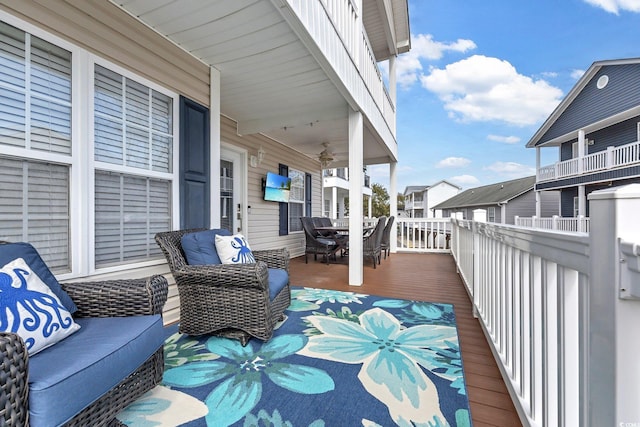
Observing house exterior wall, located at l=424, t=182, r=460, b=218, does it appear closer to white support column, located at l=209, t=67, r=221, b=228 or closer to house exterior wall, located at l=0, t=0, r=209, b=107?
white support column, located at l=209, t=67, r=221, b=228

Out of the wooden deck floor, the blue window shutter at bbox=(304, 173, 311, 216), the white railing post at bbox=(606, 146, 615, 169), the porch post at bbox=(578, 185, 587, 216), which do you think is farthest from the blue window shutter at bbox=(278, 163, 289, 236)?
the porch post at bbox=(578, 185, 587, 216)

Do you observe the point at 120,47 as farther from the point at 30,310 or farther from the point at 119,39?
the point at 30,310

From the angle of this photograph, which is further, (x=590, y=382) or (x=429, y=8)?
(x=429, y=8)

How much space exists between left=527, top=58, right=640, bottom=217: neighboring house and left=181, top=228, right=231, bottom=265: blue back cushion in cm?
1198

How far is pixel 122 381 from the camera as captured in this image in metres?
1.28

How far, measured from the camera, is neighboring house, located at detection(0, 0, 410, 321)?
70.5 inches

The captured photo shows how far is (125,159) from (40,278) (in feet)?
4.08

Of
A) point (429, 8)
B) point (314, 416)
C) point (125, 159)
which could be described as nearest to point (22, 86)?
point (125, 159)

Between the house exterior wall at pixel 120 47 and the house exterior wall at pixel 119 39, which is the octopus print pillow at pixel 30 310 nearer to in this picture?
the house exterior wall at pixel 120 47

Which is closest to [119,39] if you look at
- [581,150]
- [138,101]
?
[138,101]

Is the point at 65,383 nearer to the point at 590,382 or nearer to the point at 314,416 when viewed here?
the point at 314,416

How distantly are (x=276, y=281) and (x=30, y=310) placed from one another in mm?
1529

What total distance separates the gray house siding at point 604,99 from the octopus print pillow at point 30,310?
1412 centimetres

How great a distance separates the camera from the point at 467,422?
1343 mm
